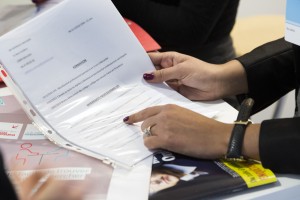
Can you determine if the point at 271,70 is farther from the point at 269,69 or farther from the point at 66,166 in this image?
the point at 66,166

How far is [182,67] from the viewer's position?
0.96m

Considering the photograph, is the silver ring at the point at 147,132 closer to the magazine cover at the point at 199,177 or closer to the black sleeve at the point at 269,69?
the magazine cover at the point at 199,177

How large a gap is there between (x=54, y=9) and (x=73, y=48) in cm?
9

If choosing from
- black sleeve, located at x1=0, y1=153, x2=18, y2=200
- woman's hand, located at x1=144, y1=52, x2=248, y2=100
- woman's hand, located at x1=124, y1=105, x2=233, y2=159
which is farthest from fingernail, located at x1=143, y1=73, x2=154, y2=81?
black sleeve, located at x1=0, y1=153, x2=18, y2=200

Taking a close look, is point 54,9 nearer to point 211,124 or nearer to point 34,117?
point 34,117

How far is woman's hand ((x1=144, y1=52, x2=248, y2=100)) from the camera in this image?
956 mm

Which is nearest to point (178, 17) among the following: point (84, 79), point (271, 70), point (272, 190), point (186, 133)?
point (271, 70)

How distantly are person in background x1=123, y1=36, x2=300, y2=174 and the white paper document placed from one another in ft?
0.12

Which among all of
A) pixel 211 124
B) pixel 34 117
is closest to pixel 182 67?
pixel 211 124

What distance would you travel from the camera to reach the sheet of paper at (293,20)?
768 millimetres

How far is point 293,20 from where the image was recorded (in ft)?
2.55

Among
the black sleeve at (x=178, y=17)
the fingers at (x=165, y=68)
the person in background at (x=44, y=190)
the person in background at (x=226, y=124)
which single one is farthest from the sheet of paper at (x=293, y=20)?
the black sleeve at (x=178, y=17)

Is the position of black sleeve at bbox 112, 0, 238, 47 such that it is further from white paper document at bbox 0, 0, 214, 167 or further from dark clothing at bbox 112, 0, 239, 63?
white paper document at bbox 0, 0, 214, 167

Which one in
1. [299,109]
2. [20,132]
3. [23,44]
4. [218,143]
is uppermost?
[23,44]
